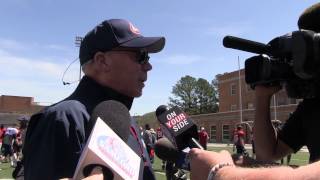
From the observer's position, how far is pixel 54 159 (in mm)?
2174

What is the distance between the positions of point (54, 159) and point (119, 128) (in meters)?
0.59

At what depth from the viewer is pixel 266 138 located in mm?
2846

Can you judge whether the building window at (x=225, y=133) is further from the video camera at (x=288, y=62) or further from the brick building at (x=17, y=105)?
the video camera at (x=288, y=62)

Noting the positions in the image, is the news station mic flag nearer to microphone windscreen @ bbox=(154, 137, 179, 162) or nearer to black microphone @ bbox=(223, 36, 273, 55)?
microphone windscreen @ bbox=(154, 137, 179, 162)

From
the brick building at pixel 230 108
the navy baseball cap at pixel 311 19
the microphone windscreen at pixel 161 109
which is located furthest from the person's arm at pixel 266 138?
the brick building at pixel 230 108

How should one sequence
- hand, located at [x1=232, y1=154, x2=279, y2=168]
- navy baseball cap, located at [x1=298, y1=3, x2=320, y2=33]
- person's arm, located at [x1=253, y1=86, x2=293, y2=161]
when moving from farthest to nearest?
person's arm, located at [x1=253, y1=86, x2=293, y2=161]
navy baseball cap, located at [x1=298, y1=3, x2=320, y2=33]
hand, located at [x1=232, y1=154, x2=279, y2=168]

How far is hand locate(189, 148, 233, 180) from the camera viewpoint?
1.51m

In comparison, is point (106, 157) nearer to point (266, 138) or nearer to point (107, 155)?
point (107, 155)

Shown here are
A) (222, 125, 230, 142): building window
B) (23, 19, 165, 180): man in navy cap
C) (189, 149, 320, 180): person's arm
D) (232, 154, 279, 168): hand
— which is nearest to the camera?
(189, 149, 320, 180): person's arm

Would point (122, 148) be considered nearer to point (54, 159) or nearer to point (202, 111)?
point (54, 159)

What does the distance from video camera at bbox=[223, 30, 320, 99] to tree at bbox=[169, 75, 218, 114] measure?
362 ft

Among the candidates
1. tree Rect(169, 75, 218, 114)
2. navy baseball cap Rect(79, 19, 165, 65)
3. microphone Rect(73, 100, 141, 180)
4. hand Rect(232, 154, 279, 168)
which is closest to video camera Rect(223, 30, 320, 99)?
hand Rect(232, 154, 279, 168)

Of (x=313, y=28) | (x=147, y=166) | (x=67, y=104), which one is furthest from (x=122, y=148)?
(x=313, y=28)

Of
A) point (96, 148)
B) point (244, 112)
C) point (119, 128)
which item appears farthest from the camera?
point (244, 112)
